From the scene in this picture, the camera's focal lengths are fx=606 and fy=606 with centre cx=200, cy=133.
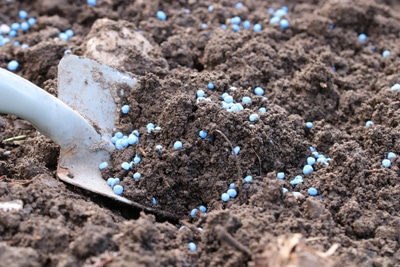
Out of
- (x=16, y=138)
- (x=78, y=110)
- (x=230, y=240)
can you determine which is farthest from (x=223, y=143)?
(x=16, y=138)

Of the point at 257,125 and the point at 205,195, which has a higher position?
the point at 257,125

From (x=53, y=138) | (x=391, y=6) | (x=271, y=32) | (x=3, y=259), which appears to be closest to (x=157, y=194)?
(x=53, y=138)

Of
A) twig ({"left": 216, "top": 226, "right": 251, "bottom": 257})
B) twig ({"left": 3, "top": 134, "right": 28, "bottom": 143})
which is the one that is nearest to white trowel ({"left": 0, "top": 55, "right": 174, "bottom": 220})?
twig ({"left": 3, "top": 134, "right": 28, "bottom": 143})

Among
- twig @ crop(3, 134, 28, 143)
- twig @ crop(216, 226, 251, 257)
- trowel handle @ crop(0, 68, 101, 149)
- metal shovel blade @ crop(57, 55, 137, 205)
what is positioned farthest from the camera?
twig @ crop(3, 134, 28, 143)

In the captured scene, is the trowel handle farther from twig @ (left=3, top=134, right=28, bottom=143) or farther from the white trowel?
twig @ (left=3, top=134, right=28, bottom=143)

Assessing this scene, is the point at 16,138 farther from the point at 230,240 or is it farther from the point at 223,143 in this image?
the point at 230,240

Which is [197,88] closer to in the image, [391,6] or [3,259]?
[3,259]

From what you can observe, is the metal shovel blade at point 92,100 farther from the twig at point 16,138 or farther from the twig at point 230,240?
the twig at point 230,240
